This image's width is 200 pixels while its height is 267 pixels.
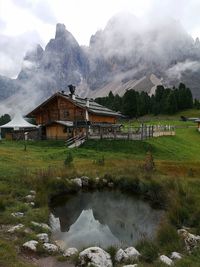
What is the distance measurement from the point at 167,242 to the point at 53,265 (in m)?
4.71

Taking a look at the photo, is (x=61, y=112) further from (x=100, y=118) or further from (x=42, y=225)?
(x=42, y=225)

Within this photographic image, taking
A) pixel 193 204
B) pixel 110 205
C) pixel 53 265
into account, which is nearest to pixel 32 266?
pixel 53 265

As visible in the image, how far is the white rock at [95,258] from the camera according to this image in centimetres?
1155

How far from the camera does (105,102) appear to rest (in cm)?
12538

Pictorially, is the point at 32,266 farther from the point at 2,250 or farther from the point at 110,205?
the point at 110,205

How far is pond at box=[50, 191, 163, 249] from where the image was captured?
15898mm

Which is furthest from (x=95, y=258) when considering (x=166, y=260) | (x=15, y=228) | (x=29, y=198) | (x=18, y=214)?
(x=29, y=198)

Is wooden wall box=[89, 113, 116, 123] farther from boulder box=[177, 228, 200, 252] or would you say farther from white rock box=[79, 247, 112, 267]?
white rock box=[79, 247, 112, 267]

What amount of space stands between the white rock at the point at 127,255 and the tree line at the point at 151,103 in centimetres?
9390

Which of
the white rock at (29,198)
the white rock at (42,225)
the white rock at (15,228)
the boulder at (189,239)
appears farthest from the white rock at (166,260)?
the white rock at (29,198)

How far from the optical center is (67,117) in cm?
6066

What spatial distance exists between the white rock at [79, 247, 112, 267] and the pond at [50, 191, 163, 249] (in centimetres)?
246

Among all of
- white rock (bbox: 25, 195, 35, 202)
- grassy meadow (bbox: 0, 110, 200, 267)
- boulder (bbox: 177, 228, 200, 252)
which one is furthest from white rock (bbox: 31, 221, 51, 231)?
→ boulder (bbox: 177, 228, 200, 252)

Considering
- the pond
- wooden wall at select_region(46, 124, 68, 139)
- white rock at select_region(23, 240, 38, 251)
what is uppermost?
wooden wall at select_region(46, 124, 68, 139)
